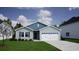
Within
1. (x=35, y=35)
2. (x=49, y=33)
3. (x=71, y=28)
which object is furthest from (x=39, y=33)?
(x=71, y=28)

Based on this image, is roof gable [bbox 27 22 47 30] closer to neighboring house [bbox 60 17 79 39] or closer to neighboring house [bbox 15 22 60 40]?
neighboring house [bbox 15 22 60 40]

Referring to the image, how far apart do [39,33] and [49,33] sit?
170 centimetres

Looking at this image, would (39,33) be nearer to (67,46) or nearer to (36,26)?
(36,26)

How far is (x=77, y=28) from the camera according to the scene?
118 feet

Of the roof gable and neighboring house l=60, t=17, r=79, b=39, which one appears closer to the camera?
neighboring house l=60, t=17, r=79, b=39

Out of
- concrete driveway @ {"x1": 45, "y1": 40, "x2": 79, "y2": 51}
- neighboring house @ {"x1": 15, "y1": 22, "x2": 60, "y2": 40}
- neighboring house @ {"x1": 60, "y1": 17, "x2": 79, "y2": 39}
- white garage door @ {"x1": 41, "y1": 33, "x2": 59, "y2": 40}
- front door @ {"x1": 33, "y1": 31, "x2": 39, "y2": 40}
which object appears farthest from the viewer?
neighboring house @ {"x1": 60, "y1": 17, "x2": 79, "y2": 39}

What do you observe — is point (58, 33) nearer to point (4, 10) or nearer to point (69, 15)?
point (69, 15)

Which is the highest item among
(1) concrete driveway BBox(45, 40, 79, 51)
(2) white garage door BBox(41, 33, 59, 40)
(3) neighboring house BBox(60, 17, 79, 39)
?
(3) neighboring house BBox(60, 17, 79, 39)

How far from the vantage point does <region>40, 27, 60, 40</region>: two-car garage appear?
34500mm

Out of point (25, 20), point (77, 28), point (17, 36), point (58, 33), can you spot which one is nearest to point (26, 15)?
point (25, 20)

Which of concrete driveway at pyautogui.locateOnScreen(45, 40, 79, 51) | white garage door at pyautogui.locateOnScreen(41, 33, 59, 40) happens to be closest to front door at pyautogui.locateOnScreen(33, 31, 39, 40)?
white garage door at pyautogui.locateOnScreen(41, 33, 59, 40)

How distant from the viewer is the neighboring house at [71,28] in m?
36.0

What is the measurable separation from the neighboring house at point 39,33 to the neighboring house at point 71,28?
3.15 meters
